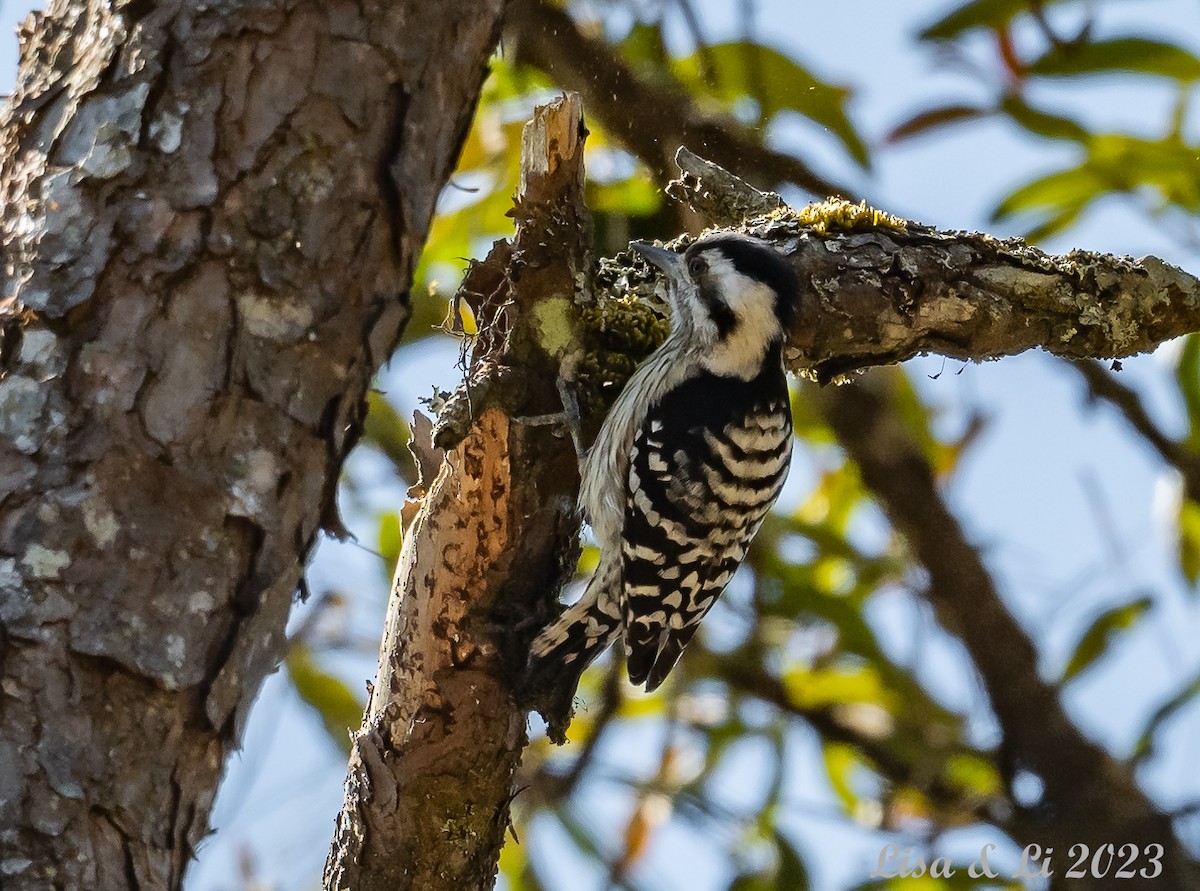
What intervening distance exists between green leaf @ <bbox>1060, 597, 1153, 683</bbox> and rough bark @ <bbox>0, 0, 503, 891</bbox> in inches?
151

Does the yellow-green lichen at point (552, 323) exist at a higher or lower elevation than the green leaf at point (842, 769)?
lower

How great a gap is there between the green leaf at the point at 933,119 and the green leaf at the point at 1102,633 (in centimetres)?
187

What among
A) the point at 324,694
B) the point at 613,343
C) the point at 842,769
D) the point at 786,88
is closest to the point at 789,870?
the point at 842,769

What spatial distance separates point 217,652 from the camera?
1.54m

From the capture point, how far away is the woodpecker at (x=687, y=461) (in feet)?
10.0

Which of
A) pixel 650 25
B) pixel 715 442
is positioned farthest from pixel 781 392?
pixel 650 25

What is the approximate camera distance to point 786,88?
4.16m

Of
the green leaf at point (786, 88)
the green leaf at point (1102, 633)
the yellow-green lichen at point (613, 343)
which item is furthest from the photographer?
the green leaf at point (1102, 633)

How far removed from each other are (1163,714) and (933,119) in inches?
89.8

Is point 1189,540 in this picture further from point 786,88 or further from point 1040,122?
point 786,88

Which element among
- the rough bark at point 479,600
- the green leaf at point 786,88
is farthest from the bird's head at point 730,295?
the green leaf at point 786,88

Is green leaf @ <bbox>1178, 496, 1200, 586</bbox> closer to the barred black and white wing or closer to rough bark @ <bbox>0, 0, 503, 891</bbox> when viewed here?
the barred black and white wing

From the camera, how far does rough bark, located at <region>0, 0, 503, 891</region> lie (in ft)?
4.89

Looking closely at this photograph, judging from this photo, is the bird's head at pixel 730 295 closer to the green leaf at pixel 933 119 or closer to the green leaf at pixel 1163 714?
the green leaf at pixel 933 119
